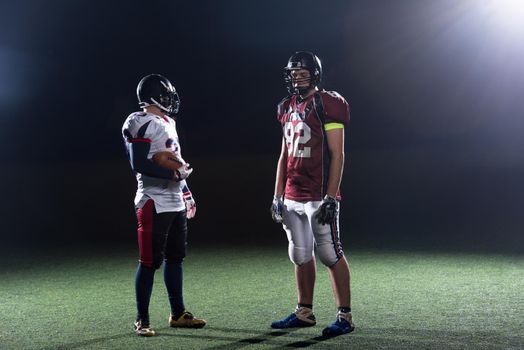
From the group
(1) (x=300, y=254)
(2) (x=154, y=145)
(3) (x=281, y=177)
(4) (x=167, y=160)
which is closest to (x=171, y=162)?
(4) (x=167, y=160)

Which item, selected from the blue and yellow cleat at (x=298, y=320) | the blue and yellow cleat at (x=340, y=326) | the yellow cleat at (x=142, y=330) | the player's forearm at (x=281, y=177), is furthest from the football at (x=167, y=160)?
the blue and yellow cleat at (x=340, y=326)

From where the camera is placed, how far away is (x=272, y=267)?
21.9 ft

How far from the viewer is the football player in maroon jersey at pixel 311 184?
441cm

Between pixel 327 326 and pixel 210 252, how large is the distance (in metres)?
3.26

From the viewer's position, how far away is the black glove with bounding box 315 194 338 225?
436 cm

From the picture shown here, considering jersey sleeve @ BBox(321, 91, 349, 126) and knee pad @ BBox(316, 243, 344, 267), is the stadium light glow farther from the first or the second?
knee pad @ BBox(316, 243, 344, 267)

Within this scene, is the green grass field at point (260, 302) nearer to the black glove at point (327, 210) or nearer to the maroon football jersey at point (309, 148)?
the black glove at point (327, 210)

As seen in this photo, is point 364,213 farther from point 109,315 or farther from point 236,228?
point 109,315

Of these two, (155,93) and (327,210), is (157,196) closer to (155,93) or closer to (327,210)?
(155,93)

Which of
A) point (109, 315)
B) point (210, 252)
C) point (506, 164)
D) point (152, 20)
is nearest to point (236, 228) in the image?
point (210, 252)

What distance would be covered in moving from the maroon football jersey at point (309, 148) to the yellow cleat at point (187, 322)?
3.09 feet

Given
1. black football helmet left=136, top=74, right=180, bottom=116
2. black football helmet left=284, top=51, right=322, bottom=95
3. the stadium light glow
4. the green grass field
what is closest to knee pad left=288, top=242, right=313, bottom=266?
the green grass field

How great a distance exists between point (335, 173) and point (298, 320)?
3.01 feet

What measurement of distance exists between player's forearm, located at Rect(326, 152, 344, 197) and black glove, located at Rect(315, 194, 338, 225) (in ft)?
0.12
